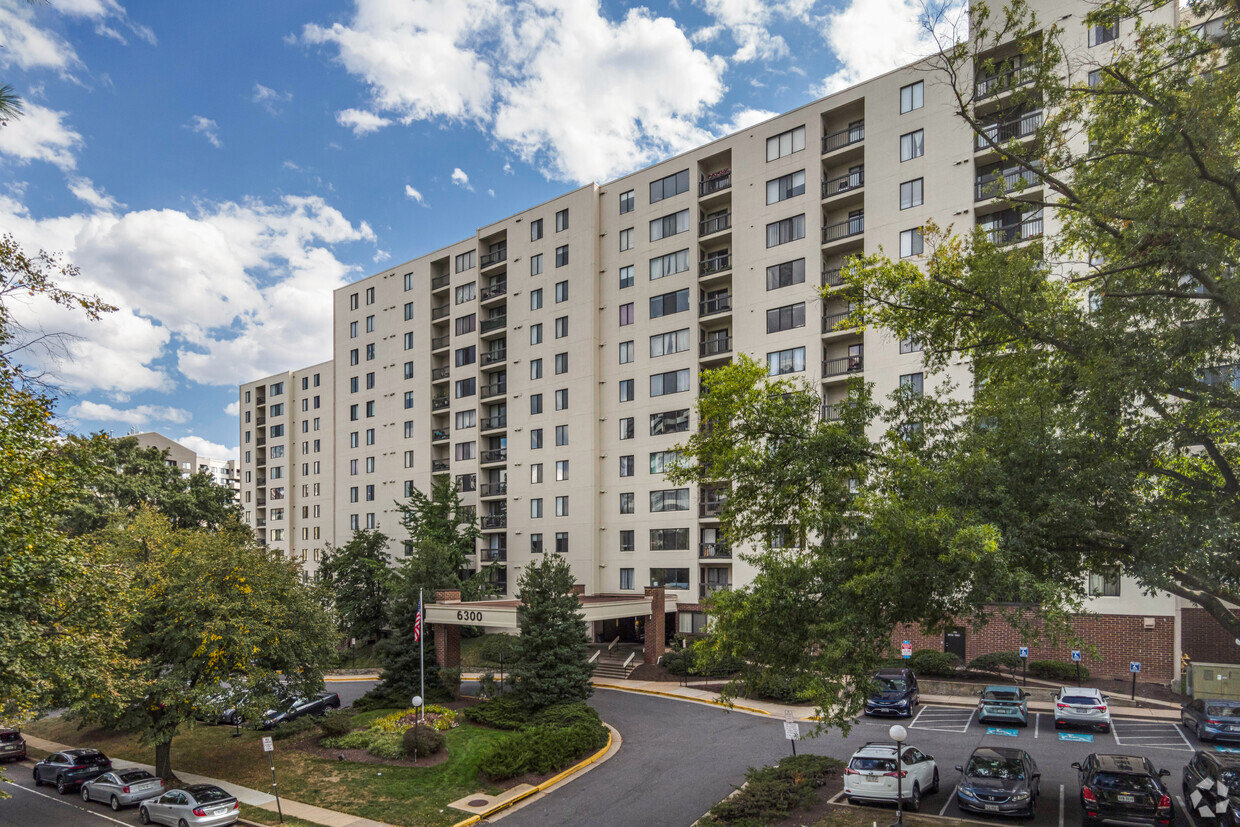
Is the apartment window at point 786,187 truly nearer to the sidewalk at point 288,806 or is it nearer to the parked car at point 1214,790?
the parked car at point 1214,790

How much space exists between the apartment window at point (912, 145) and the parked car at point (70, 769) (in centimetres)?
4410

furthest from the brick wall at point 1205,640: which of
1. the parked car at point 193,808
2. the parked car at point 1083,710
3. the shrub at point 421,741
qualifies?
the parked car at point 193,808

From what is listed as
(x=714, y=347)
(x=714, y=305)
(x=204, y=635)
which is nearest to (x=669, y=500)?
(x=714, y=347)

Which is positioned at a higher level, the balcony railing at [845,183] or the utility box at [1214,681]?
the balcony railing at [845,183]

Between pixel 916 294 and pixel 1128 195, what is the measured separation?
4268 mm

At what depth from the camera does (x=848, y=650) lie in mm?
14523

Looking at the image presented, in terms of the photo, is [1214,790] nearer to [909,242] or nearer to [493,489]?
[909,242]

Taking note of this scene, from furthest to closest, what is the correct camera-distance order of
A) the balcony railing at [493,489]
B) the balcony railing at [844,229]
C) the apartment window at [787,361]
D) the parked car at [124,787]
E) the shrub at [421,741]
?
the balcony railing at [493,489], the apartment window at [787,361], the balcony railing at [844,229], the shrub at [421,741], the parked car at [124,787]

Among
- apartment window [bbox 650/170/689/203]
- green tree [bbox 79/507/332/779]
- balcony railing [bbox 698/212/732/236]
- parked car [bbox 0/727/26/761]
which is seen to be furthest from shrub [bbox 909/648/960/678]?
parked car [bbox 0/727/26/761]

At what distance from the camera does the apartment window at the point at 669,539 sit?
147ft

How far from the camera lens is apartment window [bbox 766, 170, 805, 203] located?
42156 millimetres

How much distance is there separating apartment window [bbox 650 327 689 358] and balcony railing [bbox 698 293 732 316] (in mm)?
1571

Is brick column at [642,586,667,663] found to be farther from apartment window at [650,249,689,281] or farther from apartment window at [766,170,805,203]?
apartment window at [766,170,805,203]

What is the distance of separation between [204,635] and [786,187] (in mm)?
36310
